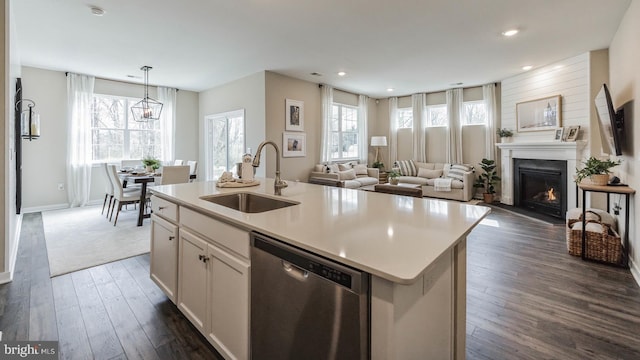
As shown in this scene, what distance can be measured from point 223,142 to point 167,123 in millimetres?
1471

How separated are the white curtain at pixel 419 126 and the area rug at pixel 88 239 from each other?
21.3 ft

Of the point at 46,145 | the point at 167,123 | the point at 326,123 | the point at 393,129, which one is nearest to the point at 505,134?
the point at 393,129

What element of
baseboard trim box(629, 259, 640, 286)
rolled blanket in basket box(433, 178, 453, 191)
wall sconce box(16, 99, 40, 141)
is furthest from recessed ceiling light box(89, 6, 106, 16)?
rolled blanket in basket box(433, 178, 453, 191)

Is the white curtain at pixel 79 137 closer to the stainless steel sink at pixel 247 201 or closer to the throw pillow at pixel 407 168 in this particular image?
the stainless steel sink at pixel 247 201

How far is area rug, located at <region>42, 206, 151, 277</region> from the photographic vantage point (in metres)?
3.12

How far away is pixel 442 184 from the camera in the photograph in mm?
6570

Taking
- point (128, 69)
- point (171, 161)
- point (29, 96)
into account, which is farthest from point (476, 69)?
point (29, 96)

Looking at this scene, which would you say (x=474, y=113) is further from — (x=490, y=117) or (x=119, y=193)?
(x=119, y=193)

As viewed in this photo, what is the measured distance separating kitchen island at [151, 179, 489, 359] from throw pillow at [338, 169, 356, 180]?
4.29 meters

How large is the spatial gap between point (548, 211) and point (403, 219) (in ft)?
17.6

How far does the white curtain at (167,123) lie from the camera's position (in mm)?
6941

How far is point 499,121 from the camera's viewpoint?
21.6ft

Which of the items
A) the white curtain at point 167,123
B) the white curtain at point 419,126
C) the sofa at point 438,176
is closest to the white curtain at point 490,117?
the sofa at point 438,176

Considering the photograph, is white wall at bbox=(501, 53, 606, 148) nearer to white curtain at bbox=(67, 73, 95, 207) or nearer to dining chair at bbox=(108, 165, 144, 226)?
dining chair at bbox=(108, 165, 144, 226)
